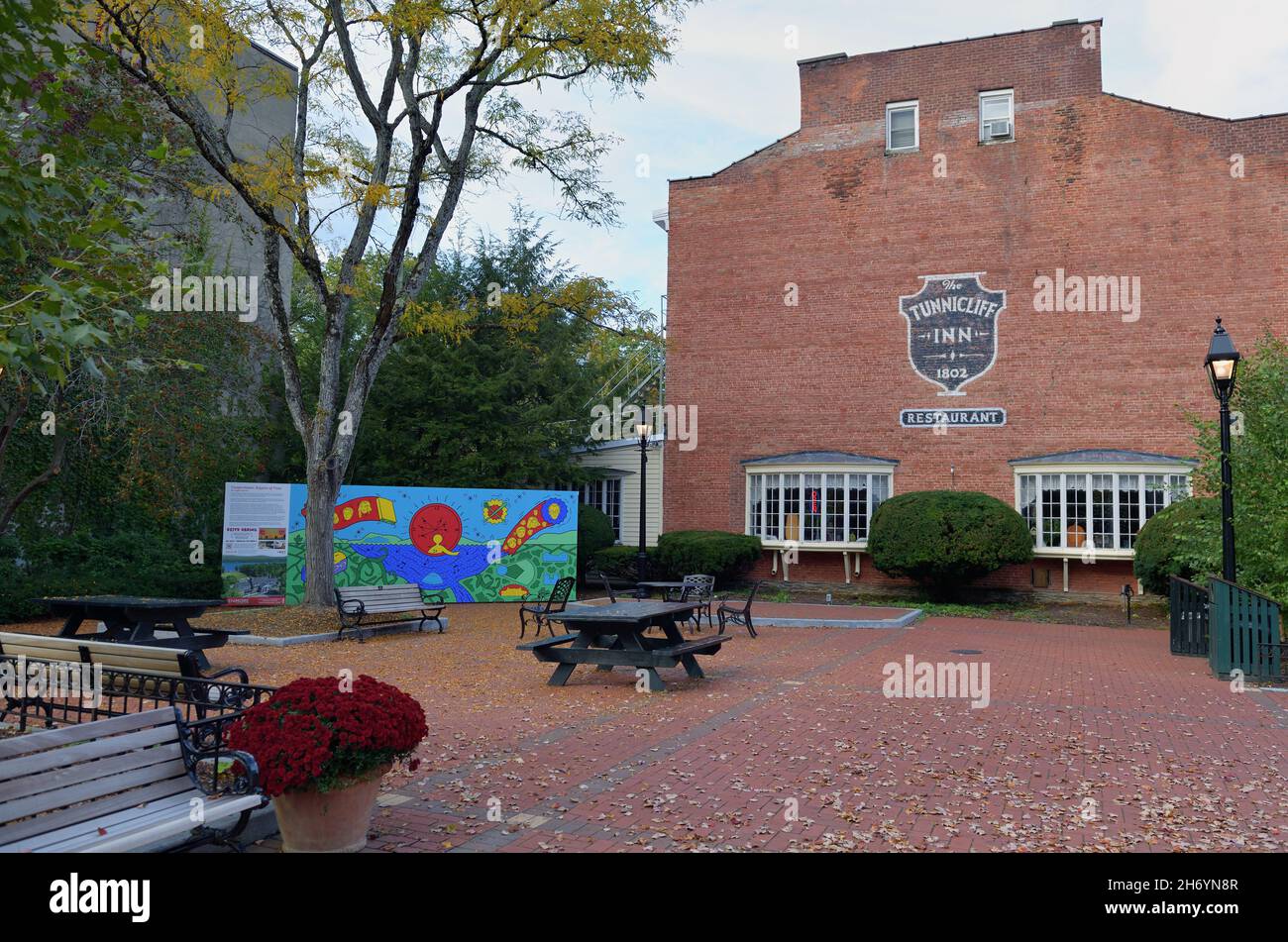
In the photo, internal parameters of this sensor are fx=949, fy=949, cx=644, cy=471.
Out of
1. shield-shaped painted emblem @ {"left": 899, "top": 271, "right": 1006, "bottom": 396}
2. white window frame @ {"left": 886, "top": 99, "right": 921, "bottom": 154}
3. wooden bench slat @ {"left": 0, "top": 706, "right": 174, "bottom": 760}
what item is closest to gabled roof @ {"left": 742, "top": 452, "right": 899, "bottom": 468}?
shield-shaped painted emblem @ {"left": 899, "top": 271, "right": 1006, "bottom": 396}

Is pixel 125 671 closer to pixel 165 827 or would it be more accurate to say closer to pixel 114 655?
pixel 114 655

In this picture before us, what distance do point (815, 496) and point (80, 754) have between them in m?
21.5

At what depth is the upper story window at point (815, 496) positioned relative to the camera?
24.4 metres

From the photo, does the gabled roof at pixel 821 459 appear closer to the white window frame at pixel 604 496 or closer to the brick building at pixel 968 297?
the brick building at pixel 968 297

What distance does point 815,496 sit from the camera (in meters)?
24.9

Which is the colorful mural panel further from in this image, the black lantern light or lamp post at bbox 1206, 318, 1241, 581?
the black lantern light

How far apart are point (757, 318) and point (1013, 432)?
7.24 metres

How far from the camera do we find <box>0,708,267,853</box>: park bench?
428 cm

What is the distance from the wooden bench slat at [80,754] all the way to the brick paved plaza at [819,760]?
2.97 ft

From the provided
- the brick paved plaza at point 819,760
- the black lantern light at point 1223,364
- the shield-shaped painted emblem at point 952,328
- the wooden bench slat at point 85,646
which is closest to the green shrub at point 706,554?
the shield-shaped painted emblem at point 952,328

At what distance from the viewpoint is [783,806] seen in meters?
6.31

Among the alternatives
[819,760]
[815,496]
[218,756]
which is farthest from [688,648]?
[815,496]

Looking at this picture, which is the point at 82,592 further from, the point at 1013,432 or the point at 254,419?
the point at 1013,432

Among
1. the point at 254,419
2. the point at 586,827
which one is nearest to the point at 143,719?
the point at 586,827
